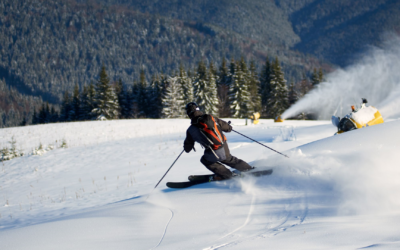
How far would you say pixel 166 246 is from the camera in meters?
4.13

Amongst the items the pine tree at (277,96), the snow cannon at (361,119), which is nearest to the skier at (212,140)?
the snow cannon at (361,119)

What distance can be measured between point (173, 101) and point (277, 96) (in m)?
18.5

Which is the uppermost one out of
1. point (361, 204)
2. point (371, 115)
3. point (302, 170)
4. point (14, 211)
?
point (371, 115)

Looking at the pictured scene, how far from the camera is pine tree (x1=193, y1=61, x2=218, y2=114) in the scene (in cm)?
5503

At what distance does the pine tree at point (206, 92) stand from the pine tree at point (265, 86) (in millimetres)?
9144

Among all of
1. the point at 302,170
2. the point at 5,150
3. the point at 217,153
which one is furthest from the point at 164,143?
the point at 302,170

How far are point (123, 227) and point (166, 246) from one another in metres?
1.22

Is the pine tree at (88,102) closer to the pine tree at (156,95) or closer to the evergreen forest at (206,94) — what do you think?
the evergreen forest at (206,94)

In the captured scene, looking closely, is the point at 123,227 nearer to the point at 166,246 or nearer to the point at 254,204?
the point at 166,246

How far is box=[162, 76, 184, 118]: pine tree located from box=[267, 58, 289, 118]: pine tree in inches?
629

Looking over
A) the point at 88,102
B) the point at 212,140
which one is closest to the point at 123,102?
the point at 88,102

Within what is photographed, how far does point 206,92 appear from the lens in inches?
2200

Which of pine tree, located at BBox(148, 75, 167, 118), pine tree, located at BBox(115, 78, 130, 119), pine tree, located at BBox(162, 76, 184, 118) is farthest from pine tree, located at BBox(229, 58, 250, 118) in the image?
pine tree, located at BBox(115, 78, 130, 119)

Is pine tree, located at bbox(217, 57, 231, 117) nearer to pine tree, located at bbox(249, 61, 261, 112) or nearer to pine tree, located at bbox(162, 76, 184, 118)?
pine tree, located at bbox(249, 61, 261, 112)
